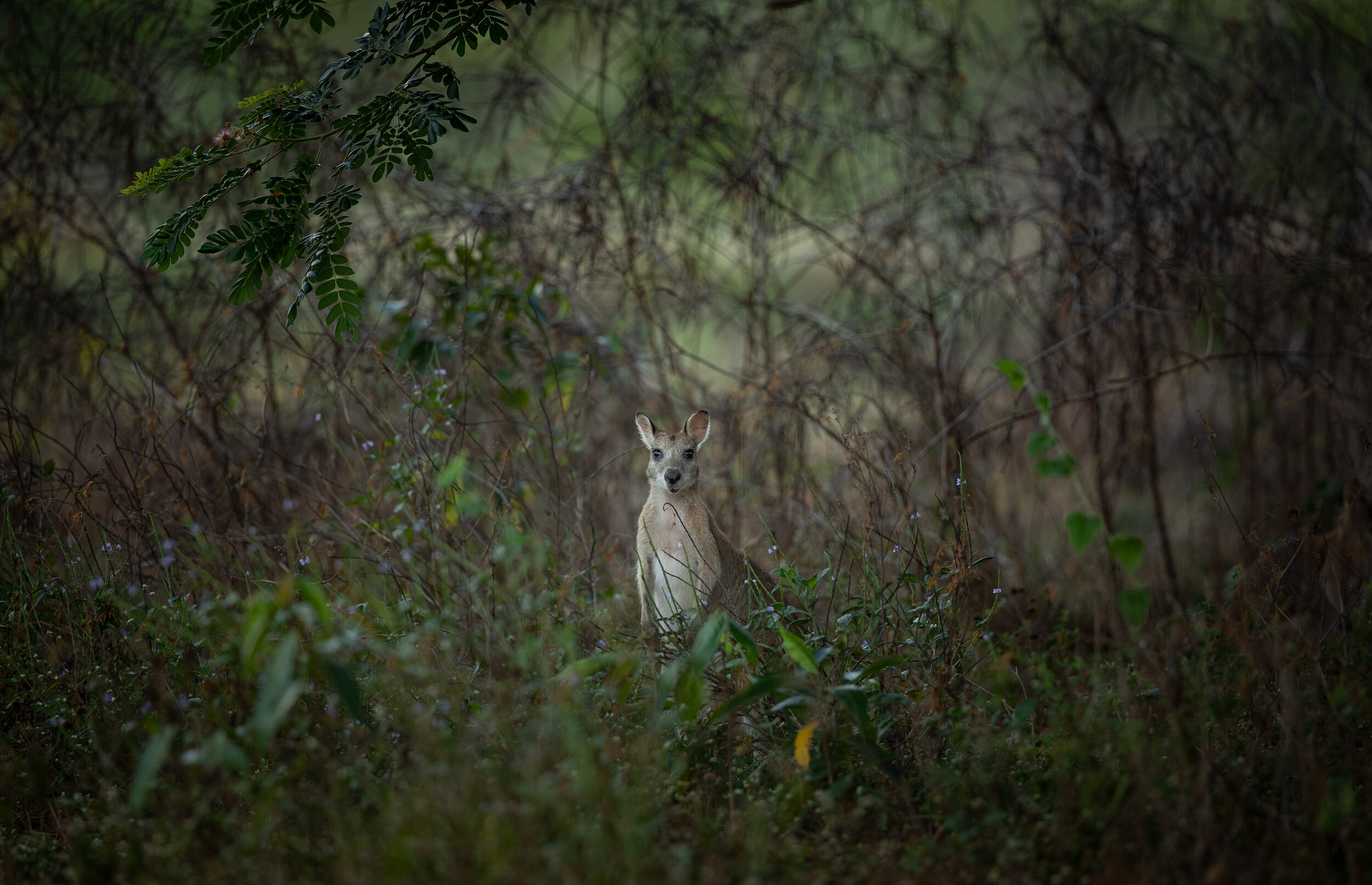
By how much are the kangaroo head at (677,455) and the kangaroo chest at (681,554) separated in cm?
12

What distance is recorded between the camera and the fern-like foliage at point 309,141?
12.2 feet

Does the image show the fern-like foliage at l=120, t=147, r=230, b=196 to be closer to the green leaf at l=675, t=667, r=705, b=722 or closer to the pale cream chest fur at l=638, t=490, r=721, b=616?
the pale cream chest fur at l=638, t=490, r=721, b=616

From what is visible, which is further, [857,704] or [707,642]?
[857,704]

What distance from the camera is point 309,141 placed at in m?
3.85

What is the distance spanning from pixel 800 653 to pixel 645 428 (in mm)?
2011

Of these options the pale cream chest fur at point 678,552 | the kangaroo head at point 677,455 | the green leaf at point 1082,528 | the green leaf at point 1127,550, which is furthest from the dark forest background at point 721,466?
the kangaroo head at point 677,455

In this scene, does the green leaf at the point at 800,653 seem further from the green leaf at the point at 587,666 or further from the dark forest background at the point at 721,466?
the green leaf at the point at 587,666

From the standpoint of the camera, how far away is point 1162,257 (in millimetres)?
6254

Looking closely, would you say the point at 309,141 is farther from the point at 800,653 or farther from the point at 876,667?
the point at 876,667

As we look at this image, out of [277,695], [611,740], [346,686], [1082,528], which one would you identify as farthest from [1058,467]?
[277,695]

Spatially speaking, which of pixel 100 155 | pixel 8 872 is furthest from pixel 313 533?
pixel 100 155

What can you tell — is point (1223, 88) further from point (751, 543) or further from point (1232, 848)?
point (1232, 848)

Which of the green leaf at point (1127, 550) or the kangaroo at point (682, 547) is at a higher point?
the kangaroo at point (682, 547)

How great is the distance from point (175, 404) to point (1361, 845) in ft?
19.0
